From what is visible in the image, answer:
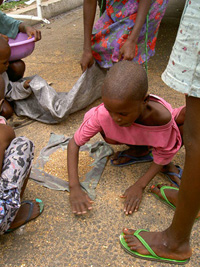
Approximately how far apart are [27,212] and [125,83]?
0.88 meters

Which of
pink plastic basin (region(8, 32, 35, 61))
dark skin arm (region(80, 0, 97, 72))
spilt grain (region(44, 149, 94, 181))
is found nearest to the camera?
spilt grain (region(44, 149, 94, 181))

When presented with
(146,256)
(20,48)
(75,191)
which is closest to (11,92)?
(20,48)

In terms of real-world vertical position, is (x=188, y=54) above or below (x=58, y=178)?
above

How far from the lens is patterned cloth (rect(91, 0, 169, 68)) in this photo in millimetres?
2246

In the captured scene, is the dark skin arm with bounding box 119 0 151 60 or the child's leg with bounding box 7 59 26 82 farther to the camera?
the child's leg with bounding box 7 59 26 82

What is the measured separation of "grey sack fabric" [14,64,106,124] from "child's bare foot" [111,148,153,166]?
0.64 metres

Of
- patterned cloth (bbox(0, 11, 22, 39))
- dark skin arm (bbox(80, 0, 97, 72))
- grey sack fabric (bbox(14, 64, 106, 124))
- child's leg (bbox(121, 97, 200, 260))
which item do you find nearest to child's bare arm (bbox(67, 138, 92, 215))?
child's leg (bbox(121, 97, 200, 260))

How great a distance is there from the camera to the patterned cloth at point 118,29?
2.25m

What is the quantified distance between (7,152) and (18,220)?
0.38 m

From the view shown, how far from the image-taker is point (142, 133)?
164 cm

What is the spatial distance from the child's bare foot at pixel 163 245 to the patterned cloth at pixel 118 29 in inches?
57.7

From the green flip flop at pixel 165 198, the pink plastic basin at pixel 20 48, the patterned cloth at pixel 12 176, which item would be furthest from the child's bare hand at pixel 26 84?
the green flip flop at pixel 165 198

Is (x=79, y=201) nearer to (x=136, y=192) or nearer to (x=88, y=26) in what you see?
(x=136, y=192)

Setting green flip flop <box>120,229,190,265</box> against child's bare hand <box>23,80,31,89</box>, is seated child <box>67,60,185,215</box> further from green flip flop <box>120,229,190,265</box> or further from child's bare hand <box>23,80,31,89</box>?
child's bare hand <box>23,80,31,89</box>
